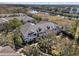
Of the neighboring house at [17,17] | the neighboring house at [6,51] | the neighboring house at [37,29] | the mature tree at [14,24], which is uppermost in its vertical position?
the neighboring house at [17,17]

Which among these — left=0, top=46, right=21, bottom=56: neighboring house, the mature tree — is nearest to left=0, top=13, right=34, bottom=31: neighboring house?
the mature tree

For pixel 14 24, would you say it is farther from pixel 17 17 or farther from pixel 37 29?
pixel 37 29

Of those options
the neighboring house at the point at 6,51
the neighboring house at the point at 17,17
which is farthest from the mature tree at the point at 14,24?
the neighboring house at the point at 6,51

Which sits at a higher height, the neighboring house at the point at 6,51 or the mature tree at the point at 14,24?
the mature tree at the point at 14,24

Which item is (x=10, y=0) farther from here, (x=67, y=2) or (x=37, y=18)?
(x=67, y=2)

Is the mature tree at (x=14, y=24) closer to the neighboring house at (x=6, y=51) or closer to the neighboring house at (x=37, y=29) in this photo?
the neighboring house at (x=37, y=29)

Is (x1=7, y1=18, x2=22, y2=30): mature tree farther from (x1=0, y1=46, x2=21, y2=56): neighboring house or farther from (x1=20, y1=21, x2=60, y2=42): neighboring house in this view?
(x1=0, y1=46, x2=21, y2=56): neighboring house

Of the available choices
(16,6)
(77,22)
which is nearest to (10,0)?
(16,6)

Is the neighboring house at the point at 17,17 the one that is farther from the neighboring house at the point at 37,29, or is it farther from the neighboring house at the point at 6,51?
the neighboring house at the point at 6,51
